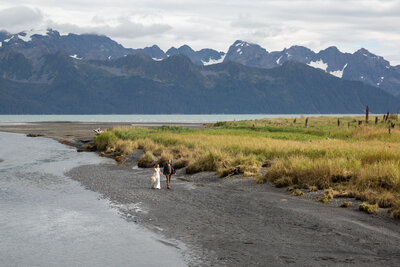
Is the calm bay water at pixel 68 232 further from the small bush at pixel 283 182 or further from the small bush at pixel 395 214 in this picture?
the small bush at pixel 283 182

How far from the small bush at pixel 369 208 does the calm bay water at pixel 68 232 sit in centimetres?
893

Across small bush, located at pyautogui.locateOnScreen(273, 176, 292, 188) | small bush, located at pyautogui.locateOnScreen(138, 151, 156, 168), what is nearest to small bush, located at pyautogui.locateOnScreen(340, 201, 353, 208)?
small bush, located at pyautogui.locateOnScreen(273, 176, 292, 188)

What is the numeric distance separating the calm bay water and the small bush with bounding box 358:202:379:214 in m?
8.93

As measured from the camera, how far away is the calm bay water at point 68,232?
46.4 feet

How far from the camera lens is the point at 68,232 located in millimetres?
17281

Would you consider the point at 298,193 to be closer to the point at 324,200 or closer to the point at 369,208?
the point at 324,200

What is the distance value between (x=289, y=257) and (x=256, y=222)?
181 inches

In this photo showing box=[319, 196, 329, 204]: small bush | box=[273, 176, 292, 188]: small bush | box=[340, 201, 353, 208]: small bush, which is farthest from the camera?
box=[273, 176, 292, 188]: small bush

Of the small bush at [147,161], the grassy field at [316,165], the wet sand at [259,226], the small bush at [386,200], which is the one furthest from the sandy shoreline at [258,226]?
the small bush at [147,161]

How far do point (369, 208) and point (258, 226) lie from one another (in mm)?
5056

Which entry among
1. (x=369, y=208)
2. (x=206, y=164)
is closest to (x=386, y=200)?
(x=369, y=208)

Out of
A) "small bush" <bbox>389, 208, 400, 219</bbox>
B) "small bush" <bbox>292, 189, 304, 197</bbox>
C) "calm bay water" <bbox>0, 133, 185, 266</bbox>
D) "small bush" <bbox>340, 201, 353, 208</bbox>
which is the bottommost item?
"calm bay water" <bbox>0, 133, 185, 266</bbox>

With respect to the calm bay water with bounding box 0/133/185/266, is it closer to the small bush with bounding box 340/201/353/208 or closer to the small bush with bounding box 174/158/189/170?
the small bush with bounding box 340/201/353/208

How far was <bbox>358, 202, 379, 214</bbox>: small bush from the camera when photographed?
18.7 meters
